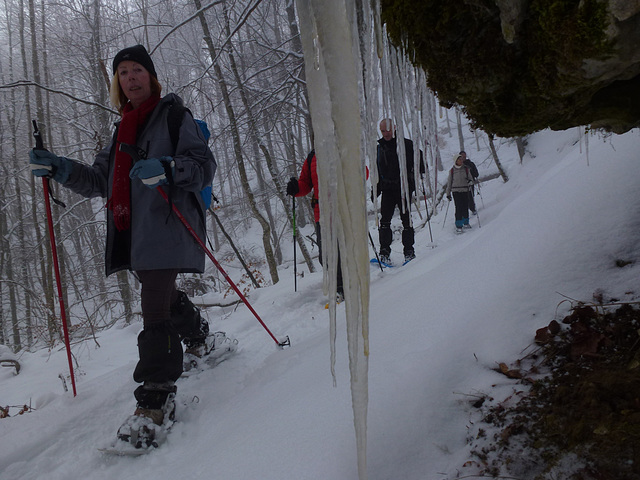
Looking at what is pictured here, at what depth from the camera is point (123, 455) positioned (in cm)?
188

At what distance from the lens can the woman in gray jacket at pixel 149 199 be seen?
204 centimetres

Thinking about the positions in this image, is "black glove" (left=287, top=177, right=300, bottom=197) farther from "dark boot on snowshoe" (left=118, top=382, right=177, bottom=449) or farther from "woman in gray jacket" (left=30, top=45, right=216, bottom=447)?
"dark boot on snowshoe" (left=118, top=382, right=177, bottom=449)

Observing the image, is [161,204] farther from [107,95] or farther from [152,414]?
[107,95]

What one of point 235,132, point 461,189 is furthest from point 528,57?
point 461,189

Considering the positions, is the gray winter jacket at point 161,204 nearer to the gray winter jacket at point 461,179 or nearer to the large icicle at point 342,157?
the large icicle at point 342,157

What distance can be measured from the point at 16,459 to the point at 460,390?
2459 millimetres

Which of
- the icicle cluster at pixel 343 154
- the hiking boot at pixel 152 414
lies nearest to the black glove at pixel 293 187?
the hiking boot at pixel 152 414

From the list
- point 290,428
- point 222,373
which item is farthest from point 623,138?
point 222,373

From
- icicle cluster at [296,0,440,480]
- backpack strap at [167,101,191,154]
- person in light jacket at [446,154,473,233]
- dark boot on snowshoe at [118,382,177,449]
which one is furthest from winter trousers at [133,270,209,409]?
person in light jacket at [446,154,473,233]

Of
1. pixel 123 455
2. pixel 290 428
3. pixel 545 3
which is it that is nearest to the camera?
pixel 545 3

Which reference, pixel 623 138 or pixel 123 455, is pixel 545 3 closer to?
pixel 623 138

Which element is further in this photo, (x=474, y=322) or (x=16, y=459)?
(x=16, y=459)

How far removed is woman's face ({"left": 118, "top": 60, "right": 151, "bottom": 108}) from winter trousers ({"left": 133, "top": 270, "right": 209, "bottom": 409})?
1.24 metres

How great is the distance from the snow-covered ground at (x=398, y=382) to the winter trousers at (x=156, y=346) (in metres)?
0.28
